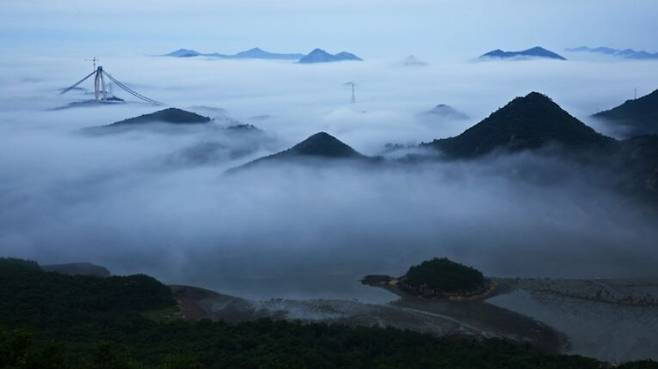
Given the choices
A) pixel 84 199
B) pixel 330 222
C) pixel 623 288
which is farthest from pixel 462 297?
pixel 84 199

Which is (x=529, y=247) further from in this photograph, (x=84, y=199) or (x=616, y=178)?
(x=84, y=199)

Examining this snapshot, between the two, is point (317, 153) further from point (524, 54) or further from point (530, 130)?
point (524, 54)

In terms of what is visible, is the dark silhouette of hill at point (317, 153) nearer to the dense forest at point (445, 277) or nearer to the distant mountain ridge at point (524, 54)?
the dense forest at point (445, 277)

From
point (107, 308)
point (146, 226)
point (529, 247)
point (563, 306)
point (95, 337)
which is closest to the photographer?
point (95, 337)

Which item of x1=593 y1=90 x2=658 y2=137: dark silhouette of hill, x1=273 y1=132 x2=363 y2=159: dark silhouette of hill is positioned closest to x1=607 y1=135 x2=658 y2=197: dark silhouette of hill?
x1=593 y1=90 x2=658 y2=137: dark silhouette of hill

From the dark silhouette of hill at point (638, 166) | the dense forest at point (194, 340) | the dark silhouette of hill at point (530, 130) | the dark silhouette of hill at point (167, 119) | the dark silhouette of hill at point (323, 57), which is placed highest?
the dark silhouette of hill at point (323, 57)

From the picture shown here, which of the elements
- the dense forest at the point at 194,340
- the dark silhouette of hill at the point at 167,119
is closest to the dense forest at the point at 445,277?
the dense forest at the point at 194,340

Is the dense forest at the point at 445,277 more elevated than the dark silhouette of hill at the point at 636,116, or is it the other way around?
the dark silhouette of hill at the point at 636,116
